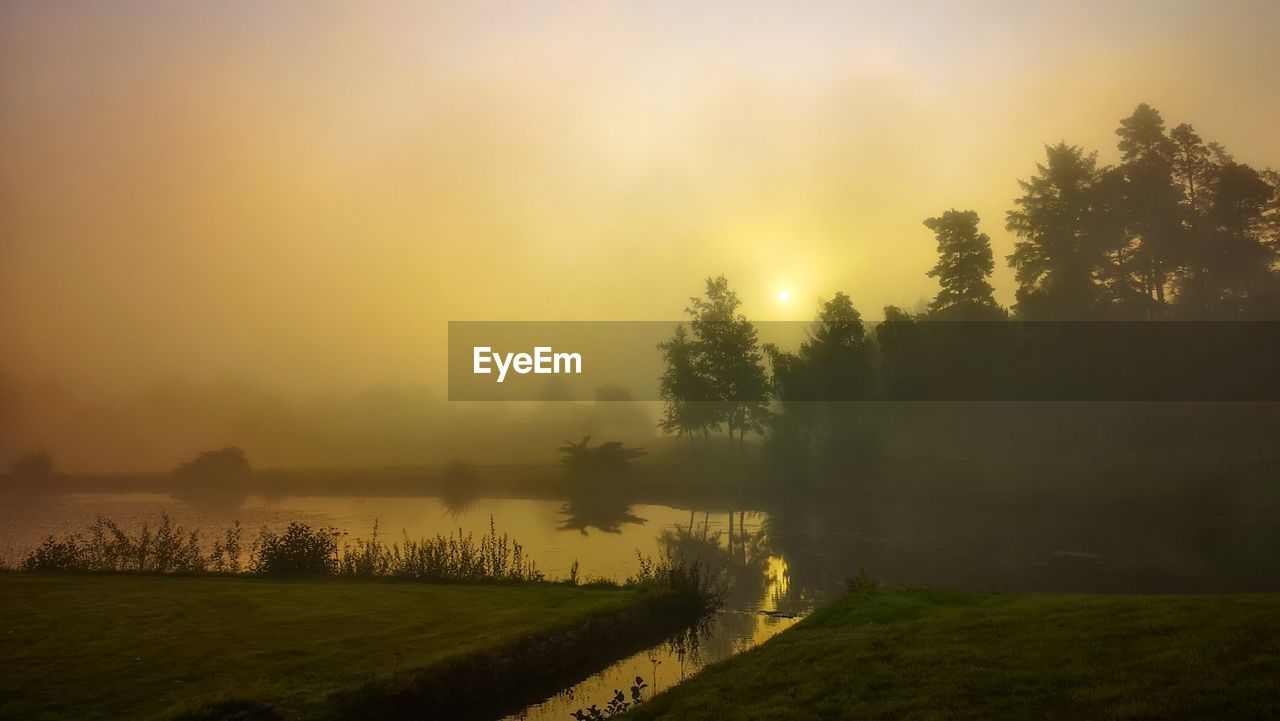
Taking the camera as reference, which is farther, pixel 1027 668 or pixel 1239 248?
pixel 1239 248

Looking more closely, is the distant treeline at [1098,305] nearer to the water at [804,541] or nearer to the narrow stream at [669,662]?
the water at [804,541]

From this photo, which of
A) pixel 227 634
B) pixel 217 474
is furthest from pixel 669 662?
pixel 217 474

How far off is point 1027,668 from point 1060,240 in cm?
7782

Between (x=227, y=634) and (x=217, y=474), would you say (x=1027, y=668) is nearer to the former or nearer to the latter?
(x=227, y=634)

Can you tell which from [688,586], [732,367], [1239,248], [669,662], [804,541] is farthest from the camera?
[732,367]

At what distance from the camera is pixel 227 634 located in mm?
18875

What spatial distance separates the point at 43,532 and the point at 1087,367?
84293 mm

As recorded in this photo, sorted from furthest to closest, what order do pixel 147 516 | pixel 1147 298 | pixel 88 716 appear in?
pixel 1147 298 → pixel 147 516 → pixel 88 716

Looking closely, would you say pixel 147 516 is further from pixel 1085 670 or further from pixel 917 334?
pixel 917 334

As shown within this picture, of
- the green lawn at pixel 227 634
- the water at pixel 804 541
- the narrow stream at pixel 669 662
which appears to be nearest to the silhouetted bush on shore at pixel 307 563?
the green lawn at pixel 227 634

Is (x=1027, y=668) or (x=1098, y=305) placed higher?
(x=1098, y=305)

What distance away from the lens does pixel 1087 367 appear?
69.9 meters

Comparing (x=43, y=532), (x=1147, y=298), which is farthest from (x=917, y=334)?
(x=43, y=532)

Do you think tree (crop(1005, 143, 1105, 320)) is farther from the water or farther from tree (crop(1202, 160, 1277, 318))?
the water
